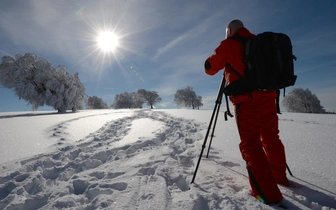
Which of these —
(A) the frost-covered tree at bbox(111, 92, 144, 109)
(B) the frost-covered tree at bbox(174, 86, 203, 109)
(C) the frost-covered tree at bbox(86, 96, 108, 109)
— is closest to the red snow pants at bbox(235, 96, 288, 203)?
(B) the frost-covered tree at bbox(174, 86, 203, 109)

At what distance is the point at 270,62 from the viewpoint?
1861mm

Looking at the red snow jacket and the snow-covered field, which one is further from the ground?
the red snow jacket

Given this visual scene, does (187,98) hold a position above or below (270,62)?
above

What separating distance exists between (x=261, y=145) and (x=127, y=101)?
221 ft

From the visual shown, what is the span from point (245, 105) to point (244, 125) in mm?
263

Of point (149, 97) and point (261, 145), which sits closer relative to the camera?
point (261, 145)

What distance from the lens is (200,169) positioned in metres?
2.64

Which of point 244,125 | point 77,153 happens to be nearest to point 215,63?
point 244,125

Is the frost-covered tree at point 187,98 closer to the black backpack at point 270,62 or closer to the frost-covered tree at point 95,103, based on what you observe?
the frost-covered tree at point 95,103

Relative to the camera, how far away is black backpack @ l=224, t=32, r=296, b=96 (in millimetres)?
1853

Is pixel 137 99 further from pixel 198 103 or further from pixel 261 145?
pixel 261 145

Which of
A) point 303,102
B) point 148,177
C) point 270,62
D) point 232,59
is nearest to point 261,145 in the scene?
point 270,62

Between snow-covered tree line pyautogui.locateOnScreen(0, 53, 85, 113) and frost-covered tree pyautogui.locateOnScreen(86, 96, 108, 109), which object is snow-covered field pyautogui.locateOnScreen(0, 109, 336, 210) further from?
frost-covered tree pyautogui.locateOnScreen(86, 96, 108, 109)

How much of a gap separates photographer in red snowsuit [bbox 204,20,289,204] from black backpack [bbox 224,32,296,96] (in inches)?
6.2
